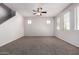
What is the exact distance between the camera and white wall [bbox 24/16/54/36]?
1202 cm

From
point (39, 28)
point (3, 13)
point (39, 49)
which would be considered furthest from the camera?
point (39, 28)

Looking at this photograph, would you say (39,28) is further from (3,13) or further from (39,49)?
(39,49)

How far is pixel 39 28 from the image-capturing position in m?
12.1

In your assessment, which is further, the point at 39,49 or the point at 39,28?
the point at 39,28

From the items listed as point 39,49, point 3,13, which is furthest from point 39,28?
point 39,49

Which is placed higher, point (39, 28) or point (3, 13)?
point (3, 13)

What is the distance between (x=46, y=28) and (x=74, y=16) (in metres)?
6.75

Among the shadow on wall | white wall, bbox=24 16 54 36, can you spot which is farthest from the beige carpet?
white wall, bbox=24 16 54 36

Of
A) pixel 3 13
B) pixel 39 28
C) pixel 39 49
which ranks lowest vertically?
pixel 39 49

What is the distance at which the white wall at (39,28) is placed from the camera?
12.0 m

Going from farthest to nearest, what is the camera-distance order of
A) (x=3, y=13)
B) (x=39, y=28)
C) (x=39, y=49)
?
1. (x=39, y=28)
2. (x=3, y=13)
3. (x=39, y=49)
